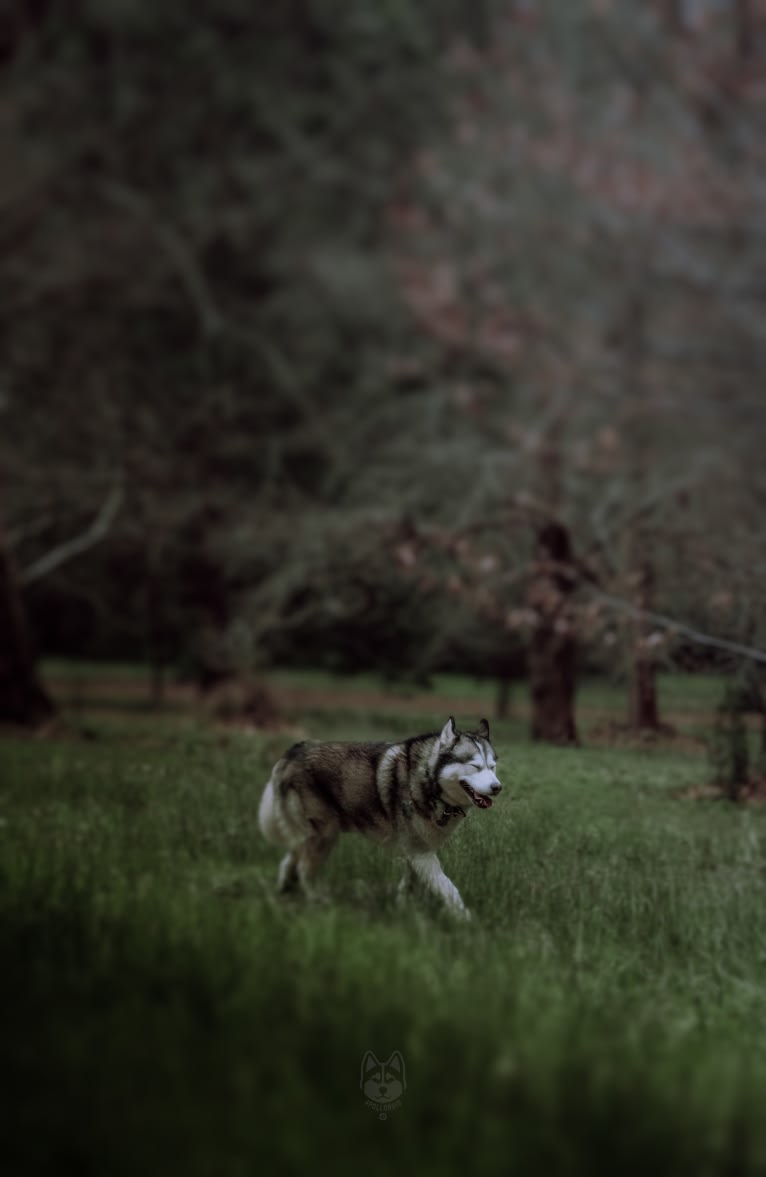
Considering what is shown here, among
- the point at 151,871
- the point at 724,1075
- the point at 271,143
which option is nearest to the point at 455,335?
the point at 271,143

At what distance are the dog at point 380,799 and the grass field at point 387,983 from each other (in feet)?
0.24

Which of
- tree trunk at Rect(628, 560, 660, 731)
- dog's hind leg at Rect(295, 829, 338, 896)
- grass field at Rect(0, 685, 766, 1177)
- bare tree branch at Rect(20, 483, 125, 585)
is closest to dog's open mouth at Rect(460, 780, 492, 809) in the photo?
grass field at Rect(0, 685, 766, 1177)

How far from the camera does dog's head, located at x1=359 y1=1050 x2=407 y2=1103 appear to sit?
173 cm

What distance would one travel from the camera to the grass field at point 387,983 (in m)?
1.59

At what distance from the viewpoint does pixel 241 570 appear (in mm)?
6801

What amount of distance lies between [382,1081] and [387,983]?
345mm

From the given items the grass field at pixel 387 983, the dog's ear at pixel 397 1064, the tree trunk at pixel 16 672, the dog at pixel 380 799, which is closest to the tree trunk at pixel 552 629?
the grass field at pixel 387 983

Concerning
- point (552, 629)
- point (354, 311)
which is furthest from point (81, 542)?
point (552, 629)

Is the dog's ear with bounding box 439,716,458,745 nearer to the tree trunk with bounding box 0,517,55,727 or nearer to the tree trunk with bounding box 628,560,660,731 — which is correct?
the tree trunk with bounding box 628,560,660,731

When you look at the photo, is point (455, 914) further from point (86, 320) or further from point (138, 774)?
point (86, 320)

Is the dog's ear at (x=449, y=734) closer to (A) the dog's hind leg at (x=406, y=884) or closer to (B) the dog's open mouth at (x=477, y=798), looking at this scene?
(B) the dog's open mouth at (x=477, y=798)

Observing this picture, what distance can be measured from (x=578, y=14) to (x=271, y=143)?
272 centimetres

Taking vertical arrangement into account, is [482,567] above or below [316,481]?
below

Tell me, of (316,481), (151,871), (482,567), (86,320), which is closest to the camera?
(151,871)
